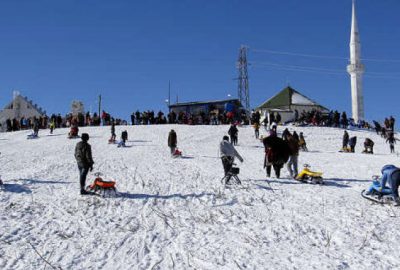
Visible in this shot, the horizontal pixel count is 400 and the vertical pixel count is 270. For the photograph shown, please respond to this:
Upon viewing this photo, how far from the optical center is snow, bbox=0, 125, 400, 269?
24.2 ft

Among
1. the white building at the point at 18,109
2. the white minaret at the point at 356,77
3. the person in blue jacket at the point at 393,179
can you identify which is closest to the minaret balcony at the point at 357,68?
the white minaret at the point at 356,77

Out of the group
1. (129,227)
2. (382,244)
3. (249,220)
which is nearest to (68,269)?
(129,227)

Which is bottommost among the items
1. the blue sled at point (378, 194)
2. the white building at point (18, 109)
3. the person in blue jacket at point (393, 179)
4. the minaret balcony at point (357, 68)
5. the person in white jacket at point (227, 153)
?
the blue sled at point (378, 194)

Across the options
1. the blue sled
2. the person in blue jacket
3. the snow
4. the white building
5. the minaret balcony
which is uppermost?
the minaret balcony

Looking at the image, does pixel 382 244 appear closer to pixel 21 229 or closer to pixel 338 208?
pixel 338 208

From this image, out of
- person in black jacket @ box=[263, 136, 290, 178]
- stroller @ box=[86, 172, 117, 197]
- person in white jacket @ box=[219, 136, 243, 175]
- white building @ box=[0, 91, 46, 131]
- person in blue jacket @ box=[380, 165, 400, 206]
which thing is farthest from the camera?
white building @ box=[0, 91, 46, 131]

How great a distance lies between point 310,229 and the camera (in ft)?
29.0

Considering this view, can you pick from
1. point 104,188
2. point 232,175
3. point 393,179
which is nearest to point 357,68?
point 232,175

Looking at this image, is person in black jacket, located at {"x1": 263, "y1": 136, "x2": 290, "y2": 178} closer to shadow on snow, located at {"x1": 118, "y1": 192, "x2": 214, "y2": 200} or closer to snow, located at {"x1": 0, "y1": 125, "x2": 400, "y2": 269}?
snow, located at {"x1": 0, "y1": 125, "x2": 400, "y2": 269}

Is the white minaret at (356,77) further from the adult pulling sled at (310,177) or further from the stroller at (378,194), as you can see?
the stroller at (378,194)

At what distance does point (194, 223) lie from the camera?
9.34 metres

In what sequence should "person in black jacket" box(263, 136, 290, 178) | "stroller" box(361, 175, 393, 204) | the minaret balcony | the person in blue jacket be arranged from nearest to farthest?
the person in blue jacket
"stroller" box(361, 175, 393, 204)
"person in black jacket" box(263, 136, 290, 178)
the minaret balcony

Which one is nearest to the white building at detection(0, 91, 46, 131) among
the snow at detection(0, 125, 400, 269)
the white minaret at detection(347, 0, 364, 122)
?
the white minaret at detection(347, 0, 364, 122)

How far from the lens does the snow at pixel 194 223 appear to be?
738cm
